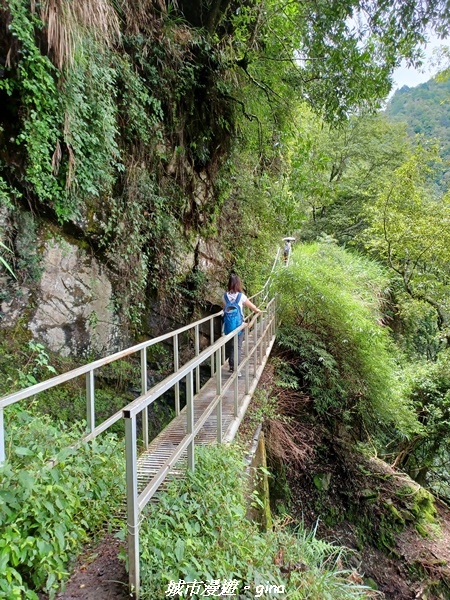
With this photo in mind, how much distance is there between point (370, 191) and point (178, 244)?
12581mm

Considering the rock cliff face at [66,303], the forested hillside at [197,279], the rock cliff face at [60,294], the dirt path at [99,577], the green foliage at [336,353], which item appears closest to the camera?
the dirt path at [99,577]

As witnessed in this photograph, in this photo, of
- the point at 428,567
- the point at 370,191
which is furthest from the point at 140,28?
the point at 370,191

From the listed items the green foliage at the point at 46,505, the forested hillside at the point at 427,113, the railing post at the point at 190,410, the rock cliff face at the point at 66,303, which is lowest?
the green foliage at the point at 46,505

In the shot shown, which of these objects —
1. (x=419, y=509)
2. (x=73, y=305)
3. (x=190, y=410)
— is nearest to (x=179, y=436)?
(x=190, y=410)

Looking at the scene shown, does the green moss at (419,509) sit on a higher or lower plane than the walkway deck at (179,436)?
lower

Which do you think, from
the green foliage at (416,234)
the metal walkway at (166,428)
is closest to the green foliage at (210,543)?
the metal walkway at (166,428)

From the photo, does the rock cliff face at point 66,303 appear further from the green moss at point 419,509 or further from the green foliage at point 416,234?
the green foliage at point 416,234

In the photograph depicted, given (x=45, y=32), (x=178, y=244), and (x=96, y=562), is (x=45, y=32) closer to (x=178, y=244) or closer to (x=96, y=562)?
(x=178, y=244)

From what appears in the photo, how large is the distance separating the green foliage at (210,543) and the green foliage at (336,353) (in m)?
4.15

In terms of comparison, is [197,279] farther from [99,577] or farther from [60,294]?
[99,577]

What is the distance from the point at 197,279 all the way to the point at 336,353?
3.01m

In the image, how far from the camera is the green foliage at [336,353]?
256 inches

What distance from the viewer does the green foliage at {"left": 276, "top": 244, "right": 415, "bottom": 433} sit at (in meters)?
6.50

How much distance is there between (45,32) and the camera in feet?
10.7
